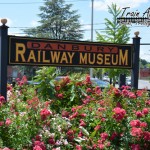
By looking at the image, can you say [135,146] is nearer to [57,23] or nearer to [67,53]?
[67,53]

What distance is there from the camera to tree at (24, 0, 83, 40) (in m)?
52.3

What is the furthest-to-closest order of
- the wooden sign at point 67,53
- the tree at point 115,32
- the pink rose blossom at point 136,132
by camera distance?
1. the tree at point 115,32
2. the wooden sign at point 67,53
3. the pink rose blossom at point 136,132

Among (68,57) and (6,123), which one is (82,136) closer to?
(6,123)

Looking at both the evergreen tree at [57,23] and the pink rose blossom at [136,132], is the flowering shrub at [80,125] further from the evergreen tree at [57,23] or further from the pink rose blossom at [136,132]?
the evergreen tree at [57,23]

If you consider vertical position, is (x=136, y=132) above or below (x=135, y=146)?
above

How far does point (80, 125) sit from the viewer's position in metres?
4.74

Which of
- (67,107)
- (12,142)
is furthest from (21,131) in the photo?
(67,107)

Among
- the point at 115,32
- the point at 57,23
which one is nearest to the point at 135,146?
the point at 115,32

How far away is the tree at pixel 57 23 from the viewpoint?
172ft

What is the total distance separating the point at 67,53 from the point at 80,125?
189cm

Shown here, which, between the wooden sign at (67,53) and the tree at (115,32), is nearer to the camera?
the wooden sign at (67,53)

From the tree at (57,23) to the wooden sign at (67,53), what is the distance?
148 feet

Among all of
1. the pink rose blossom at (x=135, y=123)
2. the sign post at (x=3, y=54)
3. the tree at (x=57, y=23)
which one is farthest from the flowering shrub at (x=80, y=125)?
the tree at (x=57, y=23)

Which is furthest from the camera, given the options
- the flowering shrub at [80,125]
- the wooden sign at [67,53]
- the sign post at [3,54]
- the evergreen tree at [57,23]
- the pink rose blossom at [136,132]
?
the evergreen tree at [57,23]
